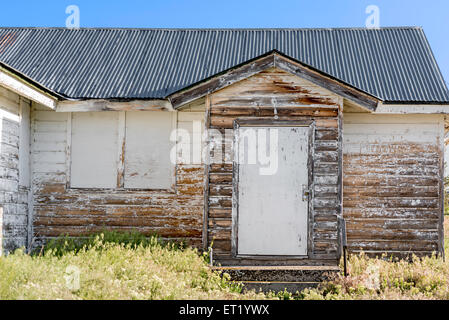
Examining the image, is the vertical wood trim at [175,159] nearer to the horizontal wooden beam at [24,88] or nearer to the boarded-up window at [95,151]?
the boarded-up window at [95,151]

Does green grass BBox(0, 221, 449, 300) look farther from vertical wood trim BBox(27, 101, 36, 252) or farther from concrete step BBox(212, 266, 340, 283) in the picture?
vertical wood trim BBox(27, 101, 36, 252)

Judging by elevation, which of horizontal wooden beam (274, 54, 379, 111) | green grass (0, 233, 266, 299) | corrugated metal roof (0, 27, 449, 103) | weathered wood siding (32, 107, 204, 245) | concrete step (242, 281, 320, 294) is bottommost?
concrete step (242, 281, 320, 294)

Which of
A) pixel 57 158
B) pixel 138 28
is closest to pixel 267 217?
pixel 57 158

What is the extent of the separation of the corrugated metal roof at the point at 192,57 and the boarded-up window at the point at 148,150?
50 centimetres

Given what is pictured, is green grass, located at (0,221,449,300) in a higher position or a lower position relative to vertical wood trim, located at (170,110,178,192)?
lower

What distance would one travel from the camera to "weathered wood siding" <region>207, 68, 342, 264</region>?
8.82 metres

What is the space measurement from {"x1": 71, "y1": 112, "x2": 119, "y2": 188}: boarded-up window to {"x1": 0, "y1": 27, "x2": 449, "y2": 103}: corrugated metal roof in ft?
1.85

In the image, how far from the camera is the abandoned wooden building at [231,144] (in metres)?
8.95

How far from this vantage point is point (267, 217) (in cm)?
900

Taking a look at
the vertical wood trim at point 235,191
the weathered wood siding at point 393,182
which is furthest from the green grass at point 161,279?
the weathered wood siding at point 393,182

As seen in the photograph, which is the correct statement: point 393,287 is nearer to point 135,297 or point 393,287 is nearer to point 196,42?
point 135,297

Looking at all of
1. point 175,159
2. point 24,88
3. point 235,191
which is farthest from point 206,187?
point 24,88

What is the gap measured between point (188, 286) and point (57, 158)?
14.5ft

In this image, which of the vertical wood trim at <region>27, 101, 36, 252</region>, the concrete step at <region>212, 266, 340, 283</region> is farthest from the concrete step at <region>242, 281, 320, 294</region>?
the vertical wood trim at <region>27, 101, 36, 252</region>
